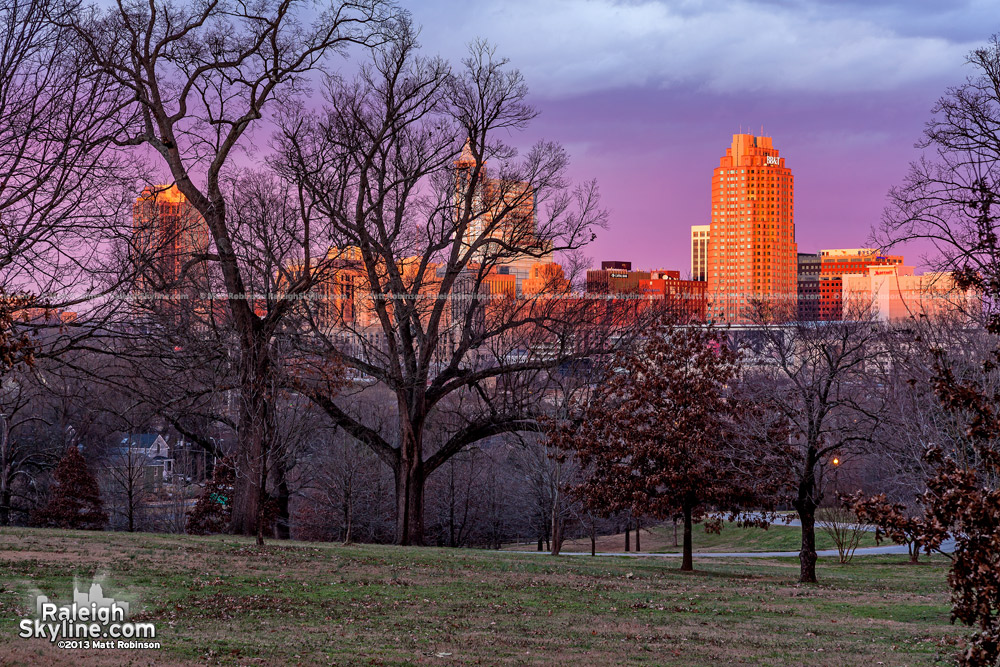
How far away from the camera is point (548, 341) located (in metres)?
31.2

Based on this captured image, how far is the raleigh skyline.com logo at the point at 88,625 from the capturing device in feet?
34.7

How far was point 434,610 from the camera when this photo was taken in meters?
14.3

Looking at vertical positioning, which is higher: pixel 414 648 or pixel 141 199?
pixel 141 199

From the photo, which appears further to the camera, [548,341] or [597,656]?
[548,341]

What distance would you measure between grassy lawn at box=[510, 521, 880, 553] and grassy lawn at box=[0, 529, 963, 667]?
24.4m

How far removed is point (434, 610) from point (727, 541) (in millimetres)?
44168

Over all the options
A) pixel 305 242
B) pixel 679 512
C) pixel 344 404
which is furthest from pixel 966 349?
pixel 344 404

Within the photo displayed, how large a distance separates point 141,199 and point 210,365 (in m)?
10.4

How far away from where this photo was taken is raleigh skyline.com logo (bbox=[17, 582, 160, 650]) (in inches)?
417

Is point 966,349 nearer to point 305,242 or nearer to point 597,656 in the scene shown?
point 305,242

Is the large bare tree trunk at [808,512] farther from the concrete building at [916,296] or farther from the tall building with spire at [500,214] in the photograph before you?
the tall building with spire at [500,214]

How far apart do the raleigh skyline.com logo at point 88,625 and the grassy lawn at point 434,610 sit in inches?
8.6

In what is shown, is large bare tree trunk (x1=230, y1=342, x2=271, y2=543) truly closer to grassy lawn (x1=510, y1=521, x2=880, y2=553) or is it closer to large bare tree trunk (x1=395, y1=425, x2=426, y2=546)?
large bare tree trunk (x1=395, y1=425, x2=426, y2=546)

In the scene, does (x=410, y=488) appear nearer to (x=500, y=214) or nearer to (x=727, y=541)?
(x=500, y=214)
